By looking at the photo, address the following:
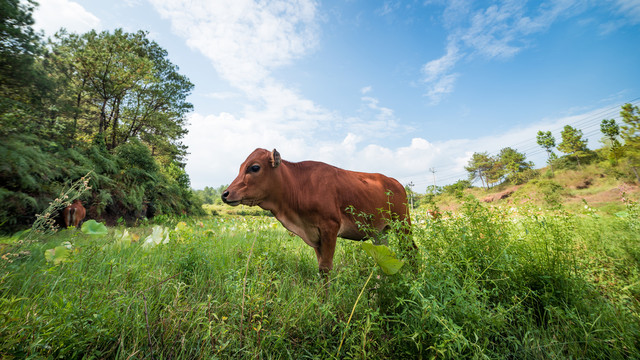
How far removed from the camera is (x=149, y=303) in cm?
180

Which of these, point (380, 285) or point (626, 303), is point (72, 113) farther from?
point (626, 303)

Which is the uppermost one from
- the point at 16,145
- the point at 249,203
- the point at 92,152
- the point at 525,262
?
the point at 92,152

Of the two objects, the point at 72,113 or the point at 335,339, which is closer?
the point at 335,339

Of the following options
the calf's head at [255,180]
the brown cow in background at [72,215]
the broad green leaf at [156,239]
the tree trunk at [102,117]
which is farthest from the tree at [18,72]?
the tree trunk at [102,117]

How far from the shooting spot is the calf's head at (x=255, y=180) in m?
2.90

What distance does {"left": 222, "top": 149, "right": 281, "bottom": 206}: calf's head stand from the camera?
2896mm

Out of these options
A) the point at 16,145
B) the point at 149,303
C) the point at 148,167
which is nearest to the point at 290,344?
the point at 149,303

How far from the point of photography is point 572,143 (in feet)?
151

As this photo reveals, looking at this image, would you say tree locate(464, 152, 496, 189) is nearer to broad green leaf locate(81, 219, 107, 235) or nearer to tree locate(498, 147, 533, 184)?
tree locate(498, 147, 533, 184)

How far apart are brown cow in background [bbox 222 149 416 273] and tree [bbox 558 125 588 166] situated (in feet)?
204

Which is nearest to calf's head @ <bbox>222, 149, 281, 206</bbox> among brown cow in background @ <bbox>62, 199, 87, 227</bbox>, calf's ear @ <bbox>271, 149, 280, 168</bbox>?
calf's ear @ <bbox>271, 149, 280, 168</bbox>

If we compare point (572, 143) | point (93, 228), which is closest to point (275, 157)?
point (93, 228)

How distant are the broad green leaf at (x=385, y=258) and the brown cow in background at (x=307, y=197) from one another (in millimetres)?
1029

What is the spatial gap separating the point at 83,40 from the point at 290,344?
2479cm
